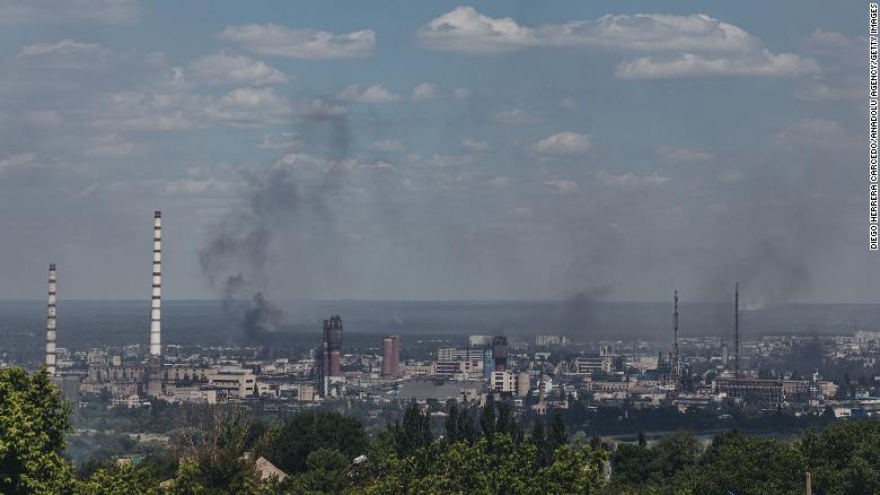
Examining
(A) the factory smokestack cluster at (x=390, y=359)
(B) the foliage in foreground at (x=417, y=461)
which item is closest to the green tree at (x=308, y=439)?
(B) the foliage in foreground at (x=417, y=461)

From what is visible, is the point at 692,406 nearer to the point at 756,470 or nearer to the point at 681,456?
the point at 681,456

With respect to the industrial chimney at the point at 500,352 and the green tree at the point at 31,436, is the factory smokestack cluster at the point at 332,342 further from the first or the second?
the green tree at the point at 31,436

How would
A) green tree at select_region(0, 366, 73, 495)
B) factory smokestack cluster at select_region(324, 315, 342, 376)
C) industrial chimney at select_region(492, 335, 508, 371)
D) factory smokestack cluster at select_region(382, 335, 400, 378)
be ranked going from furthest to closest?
factory smokestack cluster at select_region(382, 335, 400, 378)
industrial chimney at select_region(492, 335, 508, 371)
factory smokestack cluster at select_region(324, 315, 342, 376)
green tree at select_region(0, 366, 73, 495)

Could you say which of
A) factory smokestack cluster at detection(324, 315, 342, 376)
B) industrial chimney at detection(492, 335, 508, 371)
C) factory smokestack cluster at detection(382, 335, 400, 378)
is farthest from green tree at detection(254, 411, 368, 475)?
factory smokestack cluster at detection(382, 335, 400, 378)

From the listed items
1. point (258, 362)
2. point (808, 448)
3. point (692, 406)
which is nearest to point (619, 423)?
point (692, 406)

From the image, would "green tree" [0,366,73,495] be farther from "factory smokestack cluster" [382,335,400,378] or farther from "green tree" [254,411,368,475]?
"factory smokestack cluster" [382,335,400,378]

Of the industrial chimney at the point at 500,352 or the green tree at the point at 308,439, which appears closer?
the green tree at the point at 308,439
